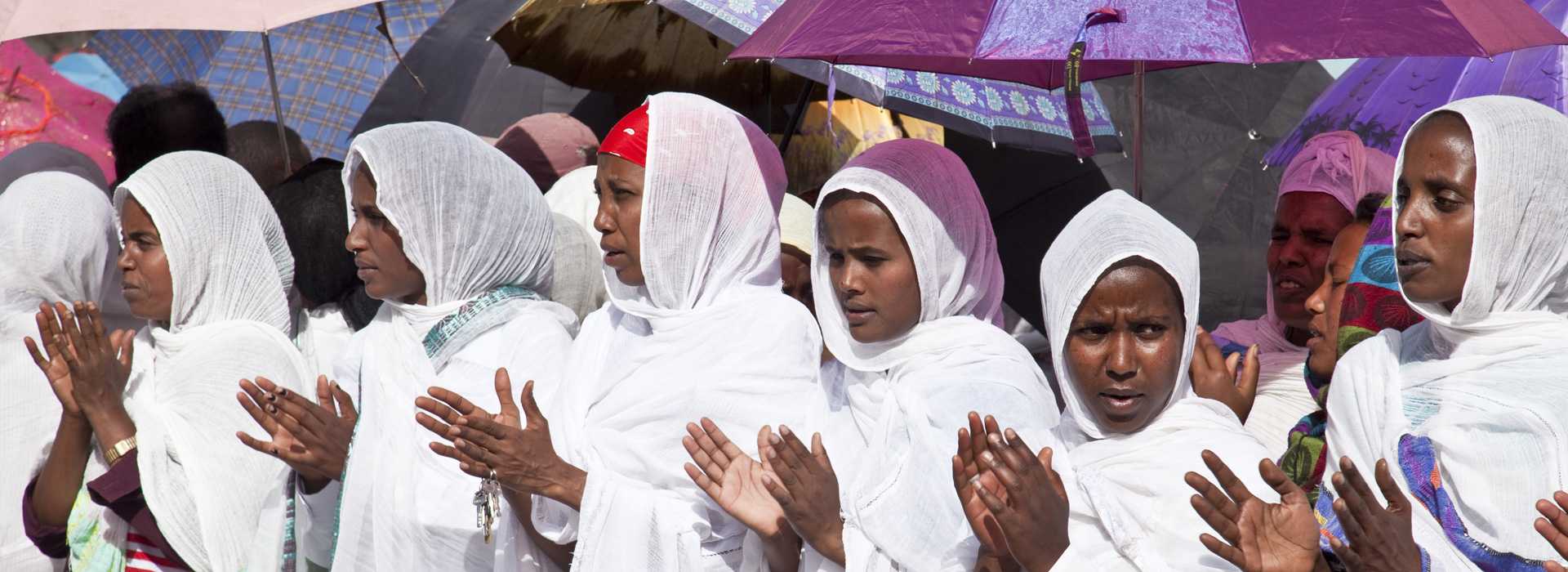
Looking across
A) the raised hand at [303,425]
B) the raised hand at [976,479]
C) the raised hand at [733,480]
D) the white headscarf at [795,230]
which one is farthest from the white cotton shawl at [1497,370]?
the raised hand at [303,425]

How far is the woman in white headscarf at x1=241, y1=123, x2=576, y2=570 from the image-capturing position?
14.4 ft

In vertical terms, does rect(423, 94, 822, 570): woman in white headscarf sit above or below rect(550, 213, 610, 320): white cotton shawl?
above

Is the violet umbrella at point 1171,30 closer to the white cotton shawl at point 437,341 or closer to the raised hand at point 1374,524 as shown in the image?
the raised hand at point 1374,524

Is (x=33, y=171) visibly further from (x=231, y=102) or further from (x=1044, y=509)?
(x=1044, y=509)

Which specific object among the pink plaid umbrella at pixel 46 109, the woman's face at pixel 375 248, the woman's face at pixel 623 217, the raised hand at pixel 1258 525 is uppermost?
the raised hand at pixel 1258 525

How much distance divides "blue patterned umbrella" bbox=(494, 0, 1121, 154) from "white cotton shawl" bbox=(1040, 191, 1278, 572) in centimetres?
185

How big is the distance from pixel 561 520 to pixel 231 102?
423cm

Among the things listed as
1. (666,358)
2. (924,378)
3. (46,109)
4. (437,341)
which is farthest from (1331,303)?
(46,109)

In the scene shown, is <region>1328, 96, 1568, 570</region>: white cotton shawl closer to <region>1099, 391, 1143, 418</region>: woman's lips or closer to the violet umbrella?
the violet umbrella

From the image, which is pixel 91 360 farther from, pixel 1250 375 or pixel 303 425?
pixel 1250 375

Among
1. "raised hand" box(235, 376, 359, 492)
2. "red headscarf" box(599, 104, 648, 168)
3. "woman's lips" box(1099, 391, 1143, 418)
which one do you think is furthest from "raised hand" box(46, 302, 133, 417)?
"woman's lips" box(1099, 391, 1143, 418)

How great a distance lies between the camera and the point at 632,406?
4.16m

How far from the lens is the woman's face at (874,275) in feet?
12.5

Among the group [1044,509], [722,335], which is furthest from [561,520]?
Answer: [1044,509]
